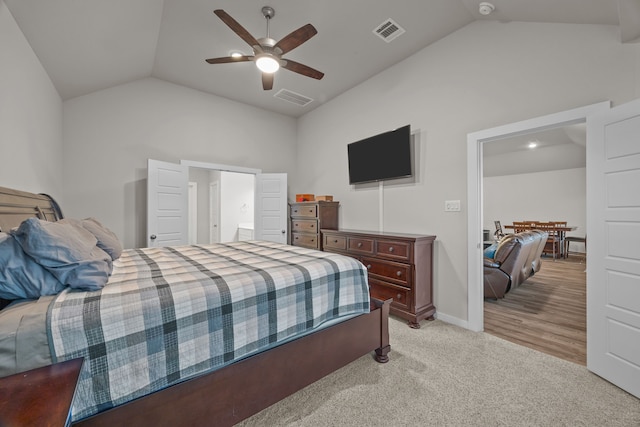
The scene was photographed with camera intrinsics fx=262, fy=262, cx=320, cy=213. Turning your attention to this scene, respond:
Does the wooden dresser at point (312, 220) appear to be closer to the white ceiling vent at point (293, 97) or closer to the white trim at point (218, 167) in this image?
the white trim at point (218, 167)

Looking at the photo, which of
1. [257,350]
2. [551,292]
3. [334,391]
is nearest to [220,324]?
[257,350]

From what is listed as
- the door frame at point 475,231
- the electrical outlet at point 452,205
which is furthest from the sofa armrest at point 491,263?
the electrical outlet at point 452,205

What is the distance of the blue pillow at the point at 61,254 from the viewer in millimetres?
1176

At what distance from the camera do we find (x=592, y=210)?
2.00m

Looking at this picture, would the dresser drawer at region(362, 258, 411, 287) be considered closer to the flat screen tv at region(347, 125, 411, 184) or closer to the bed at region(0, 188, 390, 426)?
the bed at region(0, 188, 390, 426)

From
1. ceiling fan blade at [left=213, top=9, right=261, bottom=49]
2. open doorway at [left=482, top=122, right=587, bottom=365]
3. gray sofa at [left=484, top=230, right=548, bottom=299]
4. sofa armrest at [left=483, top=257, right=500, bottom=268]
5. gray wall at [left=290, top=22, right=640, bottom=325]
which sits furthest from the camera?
sofa armrest at [left=483, top=257, right=500, bottom=268]

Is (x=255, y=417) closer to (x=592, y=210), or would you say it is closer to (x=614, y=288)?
(x=614, y=288)

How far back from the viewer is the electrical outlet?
9.60 ft

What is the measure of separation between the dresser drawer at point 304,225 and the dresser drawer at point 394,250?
139 centimetres

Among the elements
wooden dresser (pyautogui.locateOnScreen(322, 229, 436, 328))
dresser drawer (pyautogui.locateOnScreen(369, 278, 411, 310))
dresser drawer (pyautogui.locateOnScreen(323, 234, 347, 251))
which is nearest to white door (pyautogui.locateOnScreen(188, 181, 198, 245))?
dresser drawer (pyautogui.locateOnScreen(323, 234, 347, 251))

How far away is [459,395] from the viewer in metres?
1.78

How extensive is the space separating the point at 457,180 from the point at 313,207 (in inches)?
86.1

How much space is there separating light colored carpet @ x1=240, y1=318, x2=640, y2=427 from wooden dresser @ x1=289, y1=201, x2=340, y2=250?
2.27 meters

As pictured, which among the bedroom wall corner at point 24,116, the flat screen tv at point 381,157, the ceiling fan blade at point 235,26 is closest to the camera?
the bedroom wall corner at point 24,116
